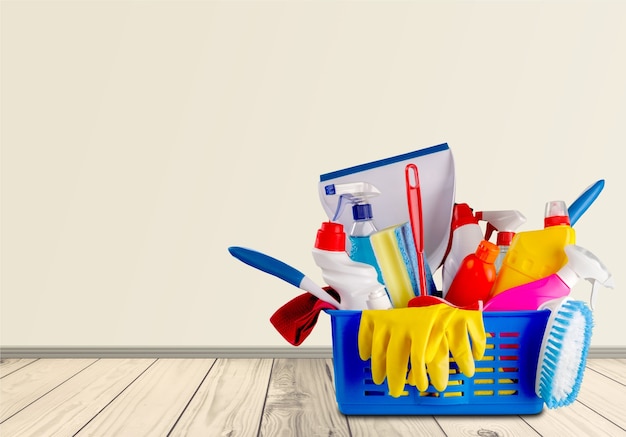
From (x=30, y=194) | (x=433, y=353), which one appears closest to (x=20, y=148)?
(x=30, y=194)

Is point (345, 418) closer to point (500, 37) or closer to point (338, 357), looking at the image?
point (338, 357)

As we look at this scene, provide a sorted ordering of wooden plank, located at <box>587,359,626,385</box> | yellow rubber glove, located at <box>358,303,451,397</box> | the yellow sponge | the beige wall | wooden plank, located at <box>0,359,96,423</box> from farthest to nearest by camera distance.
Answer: the beige wall → wooden plank, located at <box>587,359,626,385</box> → wooden plank, located at <box>0,359,96,423</box> → the yellow sponge → yellow rubber glove, located at <box>358,303,451,397</box>

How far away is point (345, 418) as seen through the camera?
86 centimetres

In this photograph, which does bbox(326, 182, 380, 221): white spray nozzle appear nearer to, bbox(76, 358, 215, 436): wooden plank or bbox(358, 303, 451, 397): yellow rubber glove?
bbox(358, 303, 451, 397): yellow rubber glove

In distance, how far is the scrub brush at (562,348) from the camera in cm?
79

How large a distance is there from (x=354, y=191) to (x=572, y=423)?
421 millimetres

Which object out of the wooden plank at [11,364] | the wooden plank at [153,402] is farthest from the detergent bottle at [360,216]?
A: the wooden plank at [11,364]

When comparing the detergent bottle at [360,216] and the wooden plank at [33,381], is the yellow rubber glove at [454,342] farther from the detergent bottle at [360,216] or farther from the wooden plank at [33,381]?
the wooden plank at [33,381]

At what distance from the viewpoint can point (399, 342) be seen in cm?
78

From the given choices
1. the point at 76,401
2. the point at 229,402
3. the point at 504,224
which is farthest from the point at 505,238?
the point at 76,401

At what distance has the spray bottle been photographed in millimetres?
950

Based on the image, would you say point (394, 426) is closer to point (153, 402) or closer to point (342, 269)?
point (342, 269)

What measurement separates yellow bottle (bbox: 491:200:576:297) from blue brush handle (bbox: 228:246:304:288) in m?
0.28

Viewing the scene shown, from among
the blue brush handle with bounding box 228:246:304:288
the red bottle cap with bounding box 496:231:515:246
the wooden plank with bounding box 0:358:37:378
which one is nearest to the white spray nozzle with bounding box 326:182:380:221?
the blue brush handle with bounding box 228:246:304:288
